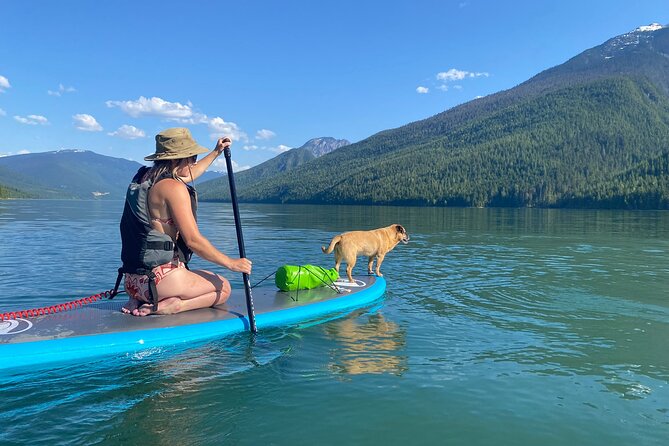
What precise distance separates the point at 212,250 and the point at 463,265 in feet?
52.4

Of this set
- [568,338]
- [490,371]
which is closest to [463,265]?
[568,338]

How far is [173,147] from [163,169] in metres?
0.44

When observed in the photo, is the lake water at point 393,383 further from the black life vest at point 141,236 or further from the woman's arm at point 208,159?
the woman's arm at point 208,159

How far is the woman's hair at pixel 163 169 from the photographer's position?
8.17 meters

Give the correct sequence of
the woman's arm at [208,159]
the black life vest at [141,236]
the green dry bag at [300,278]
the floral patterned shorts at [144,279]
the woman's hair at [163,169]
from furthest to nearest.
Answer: the green dry bag at [300,278] < the woman's arm at [208,159] < the floral patterned shorts at [144,279] < the woman's hair at [163,169] < the black life vest at [141,236]

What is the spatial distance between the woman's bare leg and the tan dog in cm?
441

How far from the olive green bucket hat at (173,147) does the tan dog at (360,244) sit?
20.9ft

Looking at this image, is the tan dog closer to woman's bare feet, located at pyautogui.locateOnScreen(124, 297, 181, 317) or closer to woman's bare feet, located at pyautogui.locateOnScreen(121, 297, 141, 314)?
woman's bare feet, located at pyautogui.locateOnScreen(124, 297, 181, 317)

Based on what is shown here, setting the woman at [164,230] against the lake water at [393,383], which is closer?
the lake water at [393,383]

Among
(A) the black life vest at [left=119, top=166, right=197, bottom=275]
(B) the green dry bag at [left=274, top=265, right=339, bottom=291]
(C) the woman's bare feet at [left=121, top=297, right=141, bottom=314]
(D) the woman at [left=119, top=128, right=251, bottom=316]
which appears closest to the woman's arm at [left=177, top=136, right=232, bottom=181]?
(D) the woman at [left=119, top=128, right=251, bottom=316]

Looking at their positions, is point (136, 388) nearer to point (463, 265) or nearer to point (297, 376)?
point (297, 376)

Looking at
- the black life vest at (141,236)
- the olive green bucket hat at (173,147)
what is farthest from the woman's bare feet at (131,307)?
the olive green bucket hat at (173,147)

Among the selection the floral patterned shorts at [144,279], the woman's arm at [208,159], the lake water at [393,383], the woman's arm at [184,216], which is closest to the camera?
the lake water at [393,383]

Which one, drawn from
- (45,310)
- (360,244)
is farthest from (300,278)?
(45,310)
